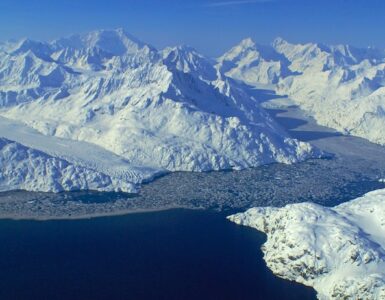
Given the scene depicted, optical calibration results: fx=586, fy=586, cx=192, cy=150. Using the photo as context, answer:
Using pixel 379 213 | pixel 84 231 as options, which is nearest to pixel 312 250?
pixel 379 213

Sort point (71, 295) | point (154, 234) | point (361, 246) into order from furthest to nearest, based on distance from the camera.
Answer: point (154, 234) → point (361, 246) → point (71, 295)

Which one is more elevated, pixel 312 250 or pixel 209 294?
pixel 312 250

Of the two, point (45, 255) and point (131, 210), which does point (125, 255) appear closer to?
point (45, 255)
